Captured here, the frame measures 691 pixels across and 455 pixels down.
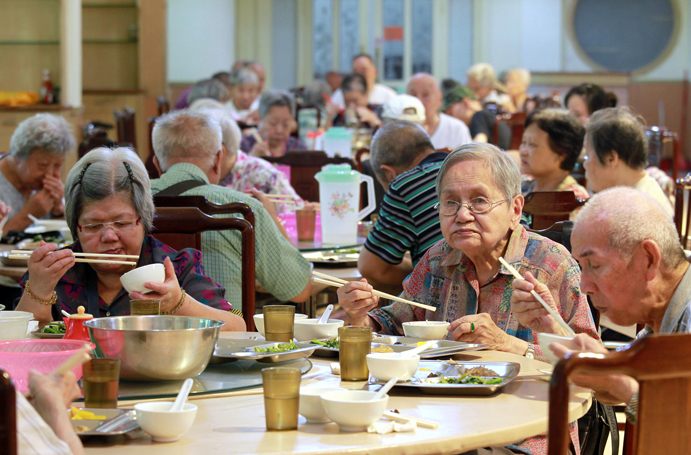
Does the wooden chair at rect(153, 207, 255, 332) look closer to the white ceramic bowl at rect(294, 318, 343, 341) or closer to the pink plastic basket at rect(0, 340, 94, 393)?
the white ceramic bowl at rect(294, 318, 343, 341)

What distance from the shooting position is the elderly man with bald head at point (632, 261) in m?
1.60

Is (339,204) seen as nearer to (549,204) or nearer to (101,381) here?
(549,204)

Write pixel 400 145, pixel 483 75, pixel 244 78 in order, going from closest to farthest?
pixel 400 145 → pixel 244 78 → pixel 483 75

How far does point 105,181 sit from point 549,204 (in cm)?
160

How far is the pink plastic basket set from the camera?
1.35 metres

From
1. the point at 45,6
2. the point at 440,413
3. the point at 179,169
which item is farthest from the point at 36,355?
the point at 45,6

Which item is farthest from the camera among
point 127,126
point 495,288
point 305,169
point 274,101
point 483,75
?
point 483,75

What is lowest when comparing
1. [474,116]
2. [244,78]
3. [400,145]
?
[400,145]

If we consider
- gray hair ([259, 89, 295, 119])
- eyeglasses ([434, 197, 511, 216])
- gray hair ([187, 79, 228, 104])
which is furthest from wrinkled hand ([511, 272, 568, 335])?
gray hair ([187, 79, 228, 104])

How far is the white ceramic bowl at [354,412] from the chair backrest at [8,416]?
18.3 inches

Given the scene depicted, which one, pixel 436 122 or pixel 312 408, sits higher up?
pixel 436 122

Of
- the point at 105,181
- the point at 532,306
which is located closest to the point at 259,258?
the point at 105,181

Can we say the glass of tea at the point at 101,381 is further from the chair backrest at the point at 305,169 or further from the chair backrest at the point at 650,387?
the chair backrest at the point at 305,169

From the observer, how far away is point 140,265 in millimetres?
2191
